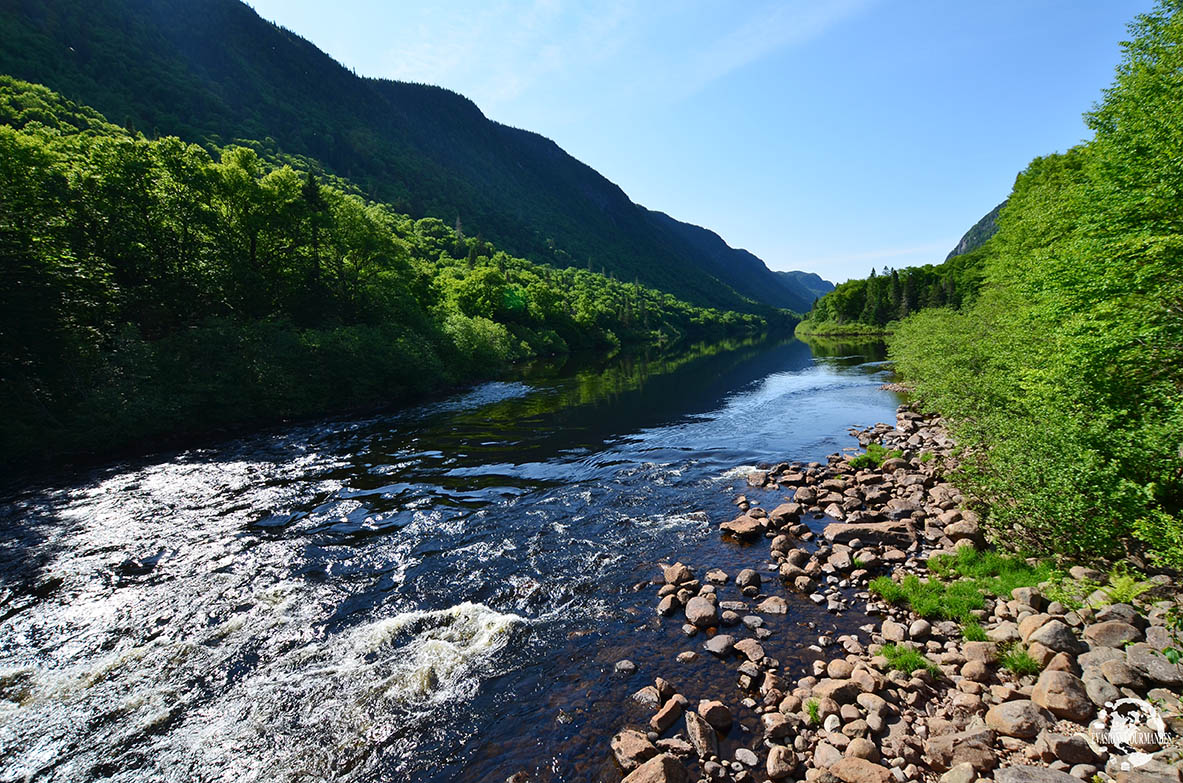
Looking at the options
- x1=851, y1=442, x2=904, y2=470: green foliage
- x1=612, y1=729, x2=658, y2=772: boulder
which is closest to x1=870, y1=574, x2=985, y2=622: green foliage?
x1=612, y1=729, x2=658, y2=772: boulder

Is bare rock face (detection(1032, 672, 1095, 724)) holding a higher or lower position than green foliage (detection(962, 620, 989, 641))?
higher

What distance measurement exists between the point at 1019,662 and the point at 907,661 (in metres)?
1.67

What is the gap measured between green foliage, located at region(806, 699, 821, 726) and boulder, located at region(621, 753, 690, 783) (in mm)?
2435

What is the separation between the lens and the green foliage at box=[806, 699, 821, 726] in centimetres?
784

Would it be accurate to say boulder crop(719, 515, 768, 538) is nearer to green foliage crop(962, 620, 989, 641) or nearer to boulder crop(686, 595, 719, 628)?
boulder crop(686, 595, 719, 628)

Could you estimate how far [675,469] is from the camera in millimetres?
23250

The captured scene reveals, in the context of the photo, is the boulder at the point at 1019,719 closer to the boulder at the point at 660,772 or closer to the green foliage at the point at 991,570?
the green foliage at the point at 991,570

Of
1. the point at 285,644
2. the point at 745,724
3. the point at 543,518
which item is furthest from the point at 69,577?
the point at 745,724

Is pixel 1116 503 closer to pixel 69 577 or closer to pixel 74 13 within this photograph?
pixel 69 577

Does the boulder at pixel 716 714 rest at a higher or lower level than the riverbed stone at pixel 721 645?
higher

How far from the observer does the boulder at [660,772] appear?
22.3 ft

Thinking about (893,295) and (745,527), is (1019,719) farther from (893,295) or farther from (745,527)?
(893,295)

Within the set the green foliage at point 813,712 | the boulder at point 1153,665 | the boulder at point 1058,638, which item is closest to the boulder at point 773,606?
the green foliage at point 813,712

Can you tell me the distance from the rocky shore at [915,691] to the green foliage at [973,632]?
4.7 inches
